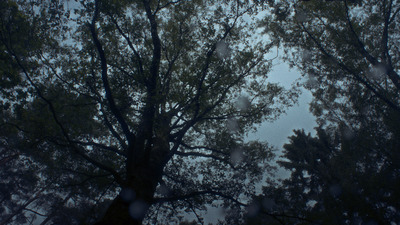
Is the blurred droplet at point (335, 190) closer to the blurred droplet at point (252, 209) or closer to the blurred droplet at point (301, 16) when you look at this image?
the blurred droplet at point (252, 209)

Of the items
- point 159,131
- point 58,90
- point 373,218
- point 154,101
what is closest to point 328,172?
point 373,218

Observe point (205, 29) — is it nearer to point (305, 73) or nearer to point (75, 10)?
point (75, 10)

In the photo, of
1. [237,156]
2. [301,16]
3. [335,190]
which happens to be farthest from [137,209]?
[301,16]

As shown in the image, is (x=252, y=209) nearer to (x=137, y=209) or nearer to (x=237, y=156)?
(x=237, y=156)

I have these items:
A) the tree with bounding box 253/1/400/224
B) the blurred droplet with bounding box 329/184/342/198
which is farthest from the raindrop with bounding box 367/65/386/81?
the blurred droplet with bounding box 329/184/342/198

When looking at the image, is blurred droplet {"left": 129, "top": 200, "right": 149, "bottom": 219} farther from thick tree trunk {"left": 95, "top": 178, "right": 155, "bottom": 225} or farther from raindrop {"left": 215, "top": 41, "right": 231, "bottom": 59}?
raindrop {"left": 215, "top": 41, "right": 231, "bottom": 59}

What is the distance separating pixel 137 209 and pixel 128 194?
16.1 inches

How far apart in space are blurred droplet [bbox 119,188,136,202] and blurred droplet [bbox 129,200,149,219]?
126 mm

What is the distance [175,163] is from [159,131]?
3508 millimetres

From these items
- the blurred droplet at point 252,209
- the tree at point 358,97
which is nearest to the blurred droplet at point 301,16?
the tree at point 358,97

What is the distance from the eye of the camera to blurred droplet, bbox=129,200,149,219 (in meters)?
4.23

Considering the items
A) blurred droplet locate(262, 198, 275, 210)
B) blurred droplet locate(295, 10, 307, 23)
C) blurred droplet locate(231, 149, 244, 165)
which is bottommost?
blurred droplet locate(262, 198, 275, 210)

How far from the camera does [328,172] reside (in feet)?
46.9

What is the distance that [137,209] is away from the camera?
14.3ft
